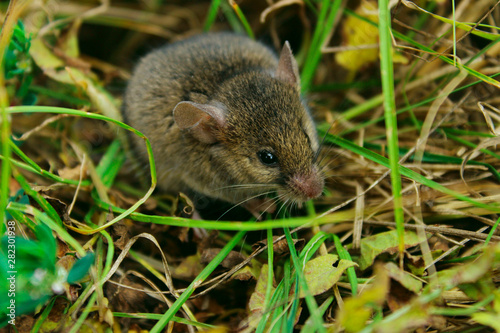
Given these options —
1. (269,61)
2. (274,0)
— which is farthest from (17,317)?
(274,0)

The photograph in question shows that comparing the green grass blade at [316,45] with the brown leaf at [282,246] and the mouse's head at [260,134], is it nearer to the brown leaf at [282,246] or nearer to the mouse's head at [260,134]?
the mouse's head at [260,134]

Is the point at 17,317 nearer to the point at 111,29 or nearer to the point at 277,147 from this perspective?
the point at 277,147

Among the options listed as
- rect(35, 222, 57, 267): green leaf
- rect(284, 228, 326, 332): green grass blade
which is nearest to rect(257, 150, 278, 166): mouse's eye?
rect(284, 228, 326, 332): green grass blade

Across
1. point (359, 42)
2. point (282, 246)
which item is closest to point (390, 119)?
point (282, 246)

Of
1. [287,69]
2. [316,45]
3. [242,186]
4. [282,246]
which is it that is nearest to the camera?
[282,246]

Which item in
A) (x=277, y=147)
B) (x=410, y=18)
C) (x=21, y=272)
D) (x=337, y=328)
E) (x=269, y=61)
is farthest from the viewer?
(x=410, y=18)

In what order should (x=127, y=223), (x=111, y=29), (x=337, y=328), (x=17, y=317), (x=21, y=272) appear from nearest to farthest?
(x=337, y=328) < (x=21, y=272) < (x=17, y=317) < (x=127, y=223) < (x=111, y=29)

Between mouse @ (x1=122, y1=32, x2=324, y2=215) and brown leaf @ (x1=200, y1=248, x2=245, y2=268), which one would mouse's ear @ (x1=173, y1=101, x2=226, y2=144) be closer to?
mouse @ (x1=122, y1=32, x2=324, y2=215)

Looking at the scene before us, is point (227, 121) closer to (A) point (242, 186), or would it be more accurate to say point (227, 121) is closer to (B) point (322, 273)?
(A) point (242, 186)
